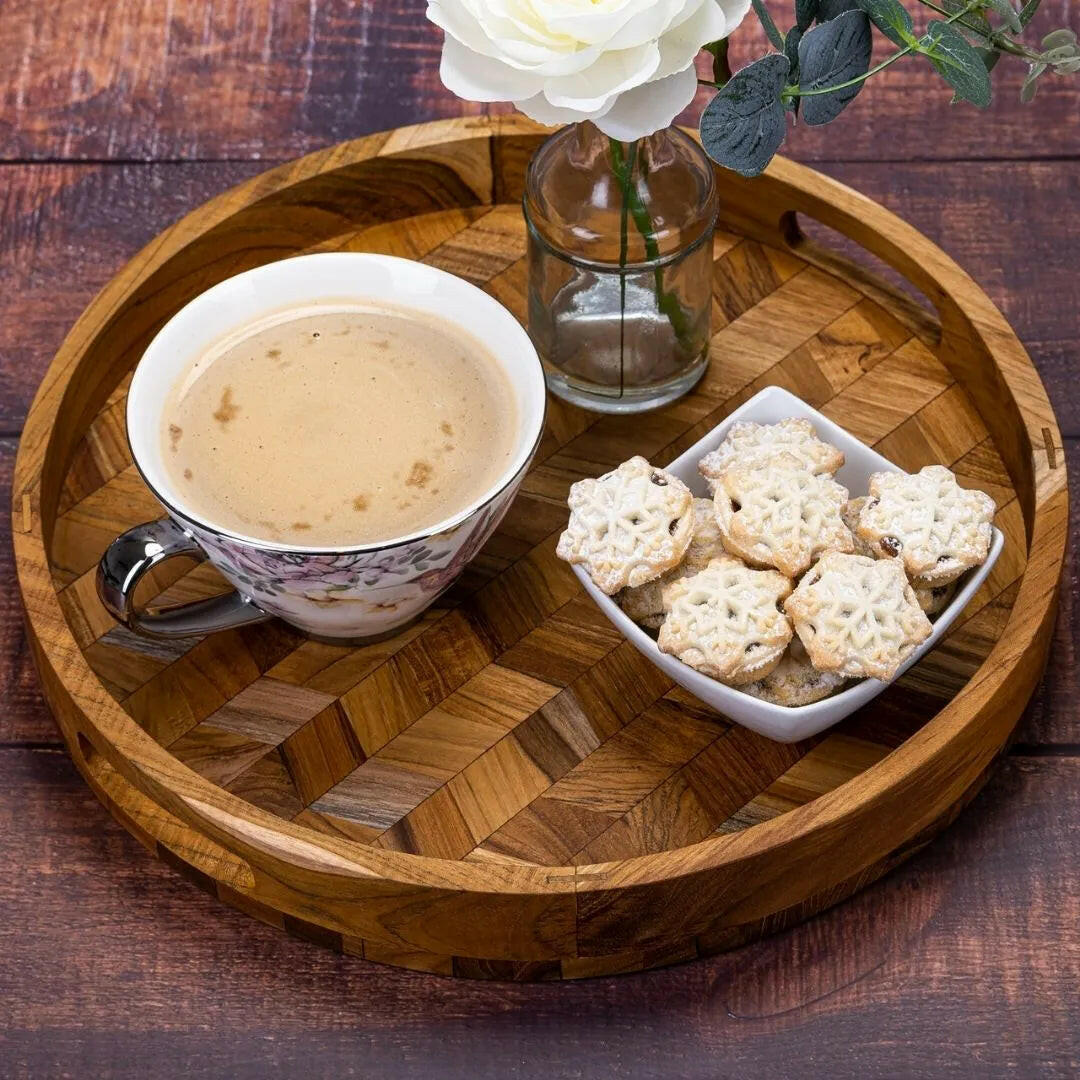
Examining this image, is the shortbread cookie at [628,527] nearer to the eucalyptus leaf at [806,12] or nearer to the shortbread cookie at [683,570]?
the shortbread cookie at [683,570]

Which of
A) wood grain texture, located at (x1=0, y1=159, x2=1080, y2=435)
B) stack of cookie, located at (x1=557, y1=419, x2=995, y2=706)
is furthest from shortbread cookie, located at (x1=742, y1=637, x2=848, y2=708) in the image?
wood grain texture, located at (x1=0, y1=159, x2=1080, y2=435)

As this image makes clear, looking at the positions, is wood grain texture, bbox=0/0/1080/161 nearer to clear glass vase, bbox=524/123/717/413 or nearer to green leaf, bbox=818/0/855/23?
clear glass vase, bbox=524/123/717/413

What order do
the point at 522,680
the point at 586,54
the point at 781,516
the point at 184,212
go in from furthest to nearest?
1. the point at 184,212
2. the point at 522,680
3. the point at 781,516
4. the point at 586,54

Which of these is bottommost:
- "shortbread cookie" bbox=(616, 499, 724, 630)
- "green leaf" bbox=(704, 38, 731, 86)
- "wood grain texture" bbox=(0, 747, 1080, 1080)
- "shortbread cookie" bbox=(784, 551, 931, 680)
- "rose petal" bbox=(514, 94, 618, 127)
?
"wood grain texture" bbox=(0, 747, 1080, 1080)

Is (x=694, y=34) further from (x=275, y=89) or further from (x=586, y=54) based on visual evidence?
(x=275, y=89)

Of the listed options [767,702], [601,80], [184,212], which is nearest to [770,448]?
[767,702]

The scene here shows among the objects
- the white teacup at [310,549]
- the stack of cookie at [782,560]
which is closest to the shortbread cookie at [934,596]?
the stack of cookie at [782,560]

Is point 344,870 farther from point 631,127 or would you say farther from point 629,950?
point 631,127
